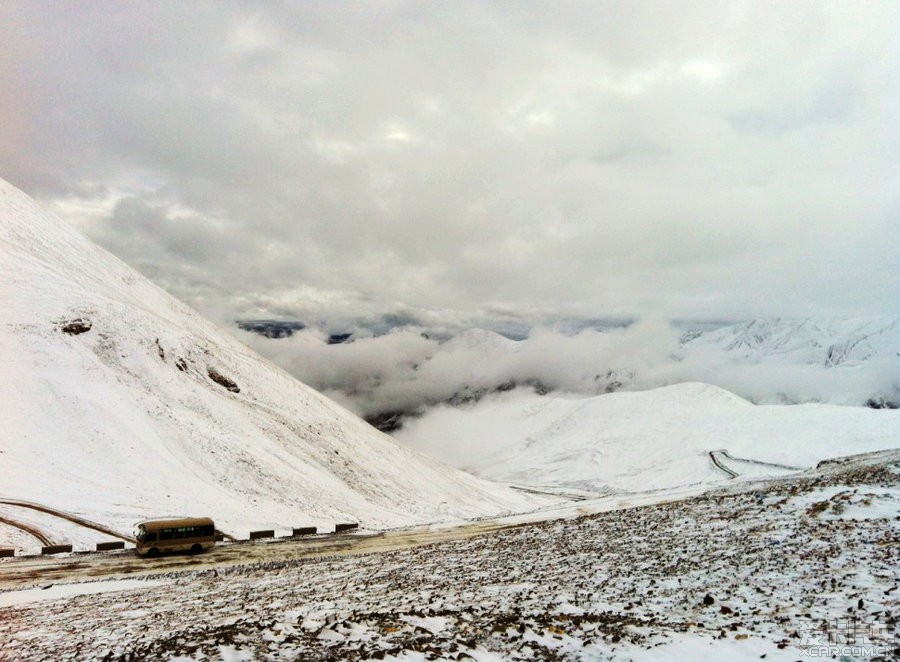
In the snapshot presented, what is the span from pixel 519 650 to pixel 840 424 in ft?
629

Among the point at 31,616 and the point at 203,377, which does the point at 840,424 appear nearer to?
the point at 203,377

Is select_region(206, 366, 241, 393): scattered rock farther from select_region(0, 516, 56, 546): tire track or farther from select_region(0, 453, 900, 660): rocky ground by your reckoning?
select_region(0, 453, 900, 660): rocky ground

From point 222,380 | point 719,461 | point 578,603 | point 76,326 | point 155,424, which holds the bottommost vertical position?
point 719,461

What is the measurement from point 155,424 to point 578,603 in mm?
69030

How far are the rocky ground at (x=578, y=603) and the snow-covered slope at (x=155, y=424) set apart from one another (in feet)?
115

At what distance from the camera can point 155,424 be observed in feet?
231

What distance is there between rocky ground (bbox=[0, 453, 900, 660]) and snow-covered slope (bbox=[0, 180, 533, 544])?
3515 centimetres

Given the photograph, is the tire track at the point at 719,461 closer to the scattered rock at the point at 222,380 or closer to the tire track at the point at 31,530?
the scattered rock at the point at 222,380

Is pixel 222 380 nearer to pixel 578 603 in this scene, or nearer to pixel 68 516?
pixel 68 516

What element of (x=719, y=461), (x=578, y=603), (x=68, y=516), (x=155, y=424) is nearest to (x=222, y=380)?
(x=155, y=424)

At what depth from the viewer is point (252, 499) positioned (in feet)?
212

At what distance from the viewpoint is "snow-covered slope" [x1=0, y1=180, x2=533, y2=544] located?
56812 mm

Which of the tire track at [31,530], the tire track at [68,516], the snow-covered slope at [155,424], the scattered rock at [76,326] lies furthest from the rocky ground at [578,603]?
the scattered rock at [76,326]

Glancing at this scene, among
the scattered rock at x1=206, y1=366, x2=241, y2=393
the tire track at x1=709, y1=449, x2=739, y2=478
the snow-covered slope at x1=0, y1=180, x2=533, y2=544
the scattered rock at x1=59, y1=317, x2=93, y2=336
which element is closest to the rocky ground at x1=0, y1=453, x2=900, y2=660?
the snow-covered slope at x1=0, y1=180, x2=533, y2=544
